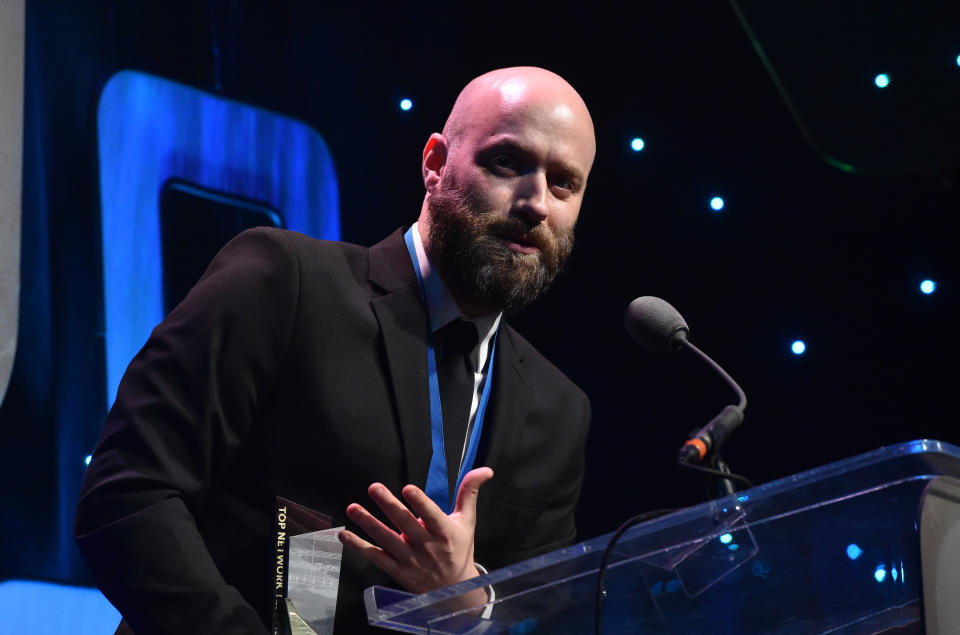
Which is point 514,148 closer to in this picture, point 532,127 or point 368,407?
point 532,127

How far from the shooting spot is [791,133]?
3.44 metres

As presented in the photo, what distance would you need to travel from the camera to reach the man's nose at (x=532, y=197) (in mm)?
2281

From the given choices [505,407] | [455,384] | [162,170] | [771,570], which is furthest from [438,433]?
[162,170]

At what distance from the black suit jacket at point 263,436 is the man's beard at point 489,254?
116 millimetres

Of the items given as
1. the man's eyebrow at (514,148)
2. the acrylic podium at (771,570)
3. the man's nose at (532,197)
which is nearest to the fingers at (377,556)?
the acrylic podium at (771,570)

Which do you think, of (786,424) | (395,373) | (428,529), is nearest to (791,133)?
(786,424)

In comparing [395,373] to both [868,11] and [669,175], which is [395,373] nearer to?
[669,175]

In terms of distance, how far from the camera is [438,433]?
2.13 metres

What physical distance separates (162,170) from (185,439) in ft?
5.49

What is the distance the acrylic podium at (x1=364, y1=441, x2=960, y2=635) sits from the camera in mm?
1258

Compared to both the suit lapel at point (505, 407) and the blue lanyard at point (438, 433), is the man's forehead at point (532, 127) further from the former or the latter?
the suit lapel at point (505, 407)

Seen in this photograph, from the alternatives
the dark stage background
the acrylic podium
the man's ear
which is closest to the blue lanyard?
the man's ear

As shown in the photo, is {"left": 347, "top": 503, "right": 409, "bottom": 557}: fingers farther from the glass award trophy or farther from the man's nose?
the man's nose

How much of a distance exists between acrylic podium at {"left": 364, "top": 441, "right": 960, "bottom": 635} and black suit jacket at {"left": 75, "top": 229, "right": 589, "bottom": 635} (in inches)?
25.4
